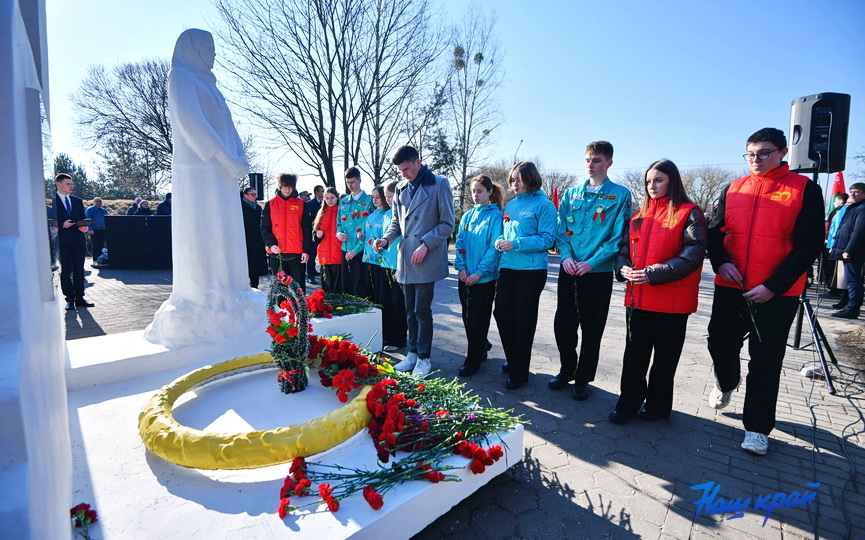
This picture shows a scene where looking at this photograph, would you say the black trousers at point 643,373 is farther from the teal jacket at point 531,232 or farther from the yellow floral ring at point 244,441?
the yellow floral ring at point 244,441

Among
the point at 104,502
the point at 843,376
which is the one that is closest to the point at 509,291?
the point at 104,502

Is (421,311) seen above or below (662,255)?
below

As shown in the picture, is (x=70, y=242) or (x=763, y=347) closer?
(x=763, y=347)

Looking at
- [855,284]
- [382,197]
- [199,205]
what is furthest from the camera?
[855,284]

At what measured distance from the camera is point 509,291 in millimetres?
3998

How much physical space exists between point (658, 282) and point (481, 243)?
169cm

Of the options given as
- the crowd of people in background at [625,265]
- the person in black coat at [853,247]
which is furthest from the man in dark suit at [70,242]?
the person in black coat at [853,247]

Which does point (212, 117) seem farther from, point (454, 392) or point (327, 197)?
point (454, 392)

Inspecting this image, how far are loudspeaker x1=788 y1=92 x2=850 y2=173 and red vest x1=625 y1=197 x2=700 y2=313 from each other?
3174 millimetres

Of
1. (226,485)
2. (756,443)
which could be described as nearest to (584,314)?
(756,443)

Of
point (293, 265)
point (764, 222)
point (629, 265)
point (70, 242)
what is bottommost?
point (293, 265)

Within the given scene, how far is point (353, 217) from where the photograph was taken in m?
5.97

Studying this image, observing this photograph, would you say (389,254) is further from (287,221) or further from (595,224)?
(595,224)

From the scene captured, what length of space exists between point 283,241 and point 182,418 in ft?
13.3
